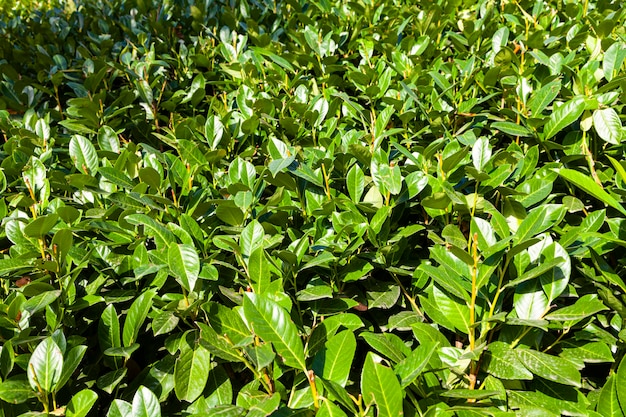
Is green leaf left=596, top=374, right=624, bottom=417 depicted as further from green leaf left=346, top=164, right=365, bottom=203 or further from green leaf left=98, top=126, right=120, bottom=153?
green leaf left=98, top=126, right=120, bottom=153

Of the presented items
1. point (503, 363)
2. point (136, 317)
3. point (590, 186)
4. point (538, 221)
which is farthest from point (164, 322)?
point (590, 186)

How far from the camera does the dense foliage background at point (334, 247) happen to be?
122 cm

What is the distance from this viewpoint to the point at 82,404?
3.87 ft

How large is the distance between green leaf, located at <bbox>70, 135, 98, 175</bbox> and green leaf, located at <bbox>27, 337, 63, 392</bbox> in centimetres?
88

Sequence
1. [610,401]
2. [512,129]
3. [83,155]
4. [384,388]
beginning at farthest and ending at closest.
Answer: [83,155], [512,129], [610,401], [384,388]

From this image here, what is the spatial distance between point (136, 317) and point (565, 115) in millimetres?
1457

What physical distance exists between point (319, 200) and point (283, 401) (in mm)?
676

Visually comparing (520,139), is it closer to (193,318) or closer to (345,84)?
(345,84)

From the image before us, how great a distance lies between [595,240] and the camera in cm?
143

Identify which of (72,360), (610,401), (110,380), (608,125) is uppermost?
(608,125)

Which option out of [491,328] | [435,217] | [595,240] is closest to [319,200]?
[435,217]

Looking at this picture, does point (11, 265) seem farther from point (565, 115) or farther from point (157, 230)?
point (565, 115)

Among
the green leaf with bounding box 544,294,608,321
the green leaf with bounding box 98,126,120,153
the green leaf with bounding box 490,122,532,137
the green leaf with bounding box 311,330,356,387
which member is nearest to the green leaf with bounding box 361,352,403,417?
the green leaf with bounding box 311,330,356,387

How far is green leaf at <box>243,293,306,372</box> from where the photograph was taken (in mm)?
1141
